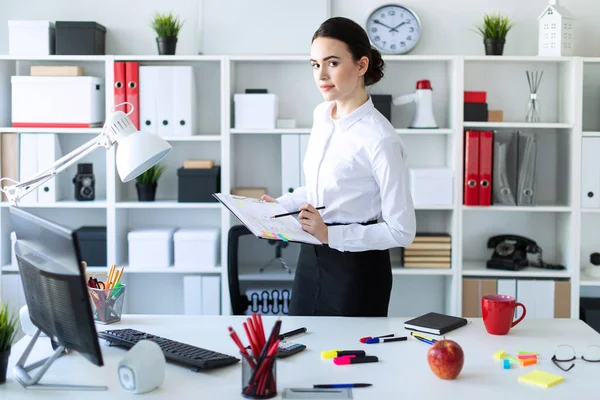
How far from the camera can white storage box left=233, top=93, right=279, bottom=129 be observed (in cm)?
409

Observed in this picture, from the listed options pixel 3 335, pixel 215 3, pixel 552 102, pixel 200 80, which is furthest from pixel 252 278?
pixel 3 335

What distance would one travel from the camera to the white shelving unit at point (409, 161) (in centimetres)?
406

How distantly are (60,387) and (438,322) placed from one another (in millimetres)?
1061

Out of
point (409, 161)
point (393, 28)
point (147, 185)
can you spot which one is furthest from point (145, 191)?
point (393, 28)

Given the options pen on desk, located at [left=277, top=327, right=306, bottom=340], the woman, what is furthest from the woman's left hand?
pen on desk, located at [left=277, top=327, right=306, bottom=340]

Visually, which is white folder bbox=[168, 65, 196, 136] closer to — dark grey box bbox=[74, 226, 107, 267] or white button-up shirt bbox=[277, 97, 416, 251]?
dark grey box bbox=[74, 226, 107, 267]

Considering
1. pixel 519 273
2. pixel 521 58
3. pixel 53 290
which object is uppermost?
pixel 521 58

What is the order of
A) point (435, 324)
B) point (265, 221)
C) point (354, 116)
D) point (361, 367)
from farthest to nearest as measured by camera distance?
point (354, 116), point (265, 221), point (435, 324), point (361, 367)

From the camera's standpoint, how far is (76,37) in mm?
4113

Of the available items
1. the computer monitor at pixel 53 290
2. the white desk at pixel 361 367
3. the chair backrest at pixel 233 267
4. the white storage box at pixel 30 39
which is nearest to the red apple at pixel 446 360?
the white desk at pixel 361 367

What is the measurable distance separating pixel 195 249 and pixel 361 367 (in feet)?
7.63

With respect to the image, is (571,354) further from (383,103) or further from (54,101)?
(54,101)

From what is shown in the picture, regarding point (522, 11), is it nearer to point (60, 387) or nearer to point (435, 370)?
point (435, 370)

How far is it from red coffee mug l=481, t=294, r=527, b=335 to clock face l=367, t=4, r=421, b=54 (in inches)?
88.5
